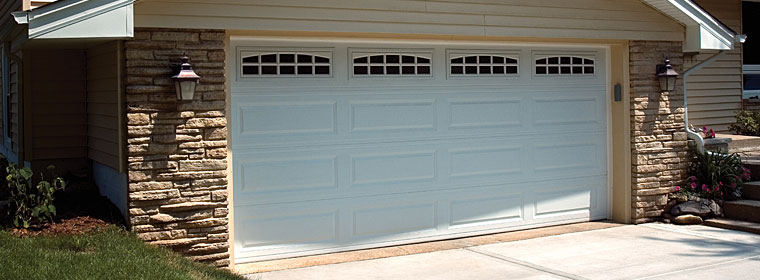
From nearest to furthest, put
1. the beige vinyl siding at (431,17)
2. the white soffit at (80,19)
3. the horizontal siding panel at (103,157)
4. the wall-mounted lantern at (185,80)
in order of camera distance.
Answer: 1. the white soffit at (80,19)
2. the wall-mounted lantern at (185,80)
3. the beige vinyl siding at (431,17)
4. the horizontal siding panel at (103,157)

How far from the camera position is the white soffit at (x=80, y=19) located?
604cm

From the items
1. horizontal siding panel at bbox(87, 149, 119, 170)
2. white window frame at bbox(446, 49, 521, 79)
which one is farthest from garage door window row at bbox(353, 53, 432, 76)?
horizontal siding panel at bbox(87, 149, 119, 170)

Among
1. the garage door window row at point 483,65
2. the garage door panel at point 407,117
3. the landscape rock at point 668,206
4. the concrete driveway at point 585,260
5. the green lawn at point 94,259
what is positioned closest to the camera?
the green lawn at point 94,259

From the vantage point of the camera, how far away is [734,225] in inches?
360

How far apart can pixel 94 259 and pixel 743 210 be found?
7.28 metres

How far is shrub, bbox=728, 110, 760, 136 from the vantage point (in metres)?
11.9

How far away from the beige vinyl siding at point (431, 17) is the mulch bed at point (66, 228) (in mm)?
1822

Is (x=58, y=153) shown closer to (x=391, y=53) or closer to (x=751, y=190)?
(x=391, y=53)

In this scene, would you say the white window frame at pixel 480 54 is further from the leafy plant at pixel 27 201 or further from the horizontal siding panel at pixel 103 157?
the leafy plant at pixel 27 201

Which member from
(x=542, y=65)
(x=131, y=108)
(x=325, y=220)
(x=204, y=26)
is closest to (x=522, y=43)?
(x=542, y=65)

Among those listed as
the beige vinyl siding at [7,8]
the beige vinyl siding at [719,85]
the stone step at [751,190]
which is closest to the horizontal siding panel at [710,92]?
the beige vinyl siding at [719,85]

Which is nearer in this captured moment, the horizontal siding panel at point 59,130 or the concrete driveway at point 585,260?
the concrete driveway at point 585,260

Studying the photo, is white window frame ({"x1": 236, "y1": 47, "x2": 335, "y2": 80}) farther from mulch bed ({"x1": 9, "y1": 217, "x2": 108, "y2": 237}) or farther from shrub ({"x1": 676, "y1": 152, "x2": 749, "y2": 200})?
shrub ({"x1": 676, "y1": 152, "x2": 749, "y2": 200})

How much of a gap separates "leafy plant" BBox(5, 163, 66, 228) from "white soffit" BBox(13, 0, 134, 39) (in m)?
1.54
